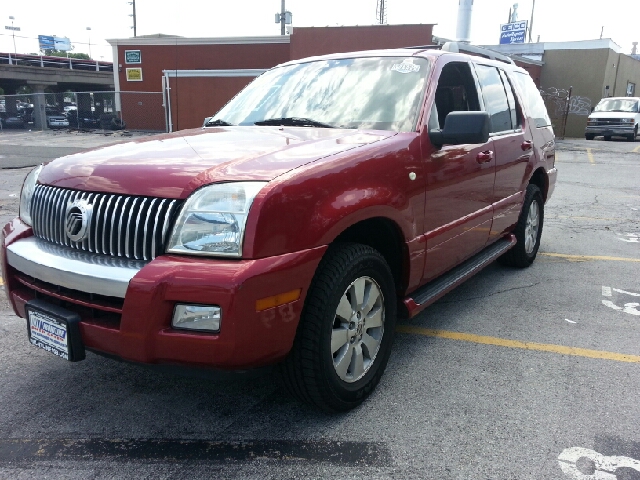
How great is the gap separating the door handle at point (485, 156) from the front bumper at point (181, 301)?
6.10 feet

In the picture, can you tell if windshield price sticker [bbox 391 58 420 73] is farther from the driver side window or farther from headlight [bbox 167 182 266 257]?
headlight [bbox 167 182 266 257]

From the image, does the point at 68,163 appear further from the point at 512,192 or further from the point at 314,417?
the point at 512,192

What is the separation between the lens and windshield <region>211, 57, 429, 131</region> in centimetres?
340

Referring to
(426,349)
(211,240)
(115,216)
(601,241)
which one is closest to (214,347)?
(211,240)

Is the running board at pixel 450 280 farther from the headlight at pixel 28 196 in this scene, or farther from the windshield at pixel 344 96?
the headlight at pixel 28 196

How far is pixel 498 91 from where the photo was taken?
4566mm

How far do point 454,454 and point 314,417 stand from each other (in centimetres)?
71

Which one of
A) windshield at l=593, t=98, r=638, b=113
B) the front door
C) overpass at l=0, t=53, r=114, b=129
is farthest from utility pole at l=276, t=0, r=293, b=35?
the front door

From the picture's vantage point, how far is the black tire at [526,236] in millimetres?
5133

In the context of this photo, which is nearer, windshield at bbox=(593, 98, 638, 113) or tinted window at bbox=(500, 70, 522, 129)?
tinted window at bbox=(500, 70, 522, 129)

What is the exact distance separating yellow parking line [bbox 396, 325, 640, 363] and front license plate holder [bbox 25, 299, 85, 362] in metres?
2.25

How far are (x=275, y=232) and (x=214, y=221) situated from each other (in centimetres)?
26

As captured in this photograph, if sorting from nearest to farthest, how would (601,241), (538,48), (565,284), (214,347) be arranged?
1. (214,347)
2. (565,284)
3. (601,241)
4. (538,48)

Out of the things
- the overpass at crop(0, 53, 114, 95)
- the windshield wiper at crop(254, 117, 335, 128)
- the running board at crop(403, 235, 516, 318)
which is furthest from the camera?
the overpass at crop(0, 53, 114, 95)
